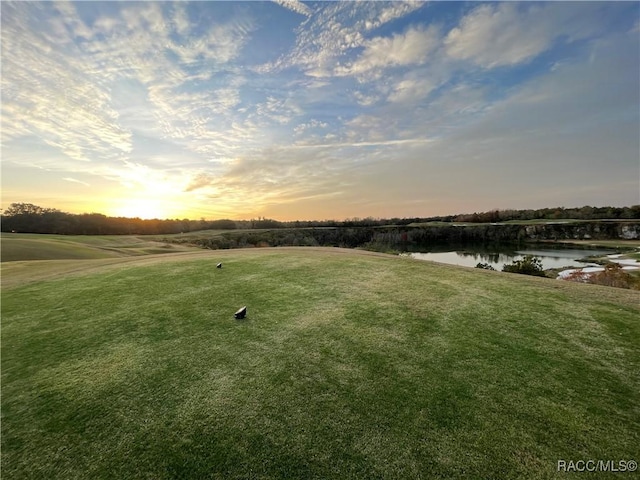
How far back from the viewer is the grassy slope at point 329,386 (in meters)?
2.96

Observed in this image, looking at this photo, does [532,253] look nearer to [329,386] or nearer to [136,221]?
[329,386]

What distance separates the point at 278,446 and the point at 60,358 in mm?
4696

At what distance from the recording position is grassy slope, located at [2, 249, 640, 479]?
296cm

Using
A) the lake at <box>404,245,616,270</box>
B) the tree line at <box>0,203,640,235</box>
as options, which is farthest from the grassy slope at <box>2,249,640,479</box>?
the tree line at <box>0,203,640,235</box>

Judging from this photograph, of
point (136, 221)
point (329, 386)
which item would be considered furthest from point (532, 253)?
point (136, 221)

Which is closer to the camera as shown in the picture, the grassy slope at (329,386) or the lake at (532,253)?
the grassy slope at (329,386)

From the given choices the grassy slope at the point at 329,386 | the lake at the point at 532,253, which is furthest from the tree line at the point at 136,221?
the grassy slope at the point at 329,386

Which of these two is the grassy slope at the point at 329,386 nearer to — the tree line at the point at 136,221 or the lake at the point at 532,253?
the lake at the point at 532,253

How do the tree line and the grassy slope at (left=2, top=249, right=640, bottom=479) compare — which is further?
the tree line

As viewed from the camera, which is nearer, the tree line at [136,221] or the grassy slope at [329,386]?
the grassy slope at [329,386]

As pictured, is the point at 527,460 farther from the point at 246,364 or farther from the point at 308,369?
the point at 246,364

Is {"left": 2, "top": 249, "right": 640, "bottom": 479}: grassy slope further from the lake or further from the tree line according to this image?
the tree line

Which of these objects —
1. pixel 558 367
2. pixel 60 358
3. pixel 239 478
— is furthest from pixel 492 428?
pixel 60 358

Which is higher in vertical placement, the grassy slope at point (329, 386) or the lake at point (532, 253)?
the grassy slope at point (329, 386)
